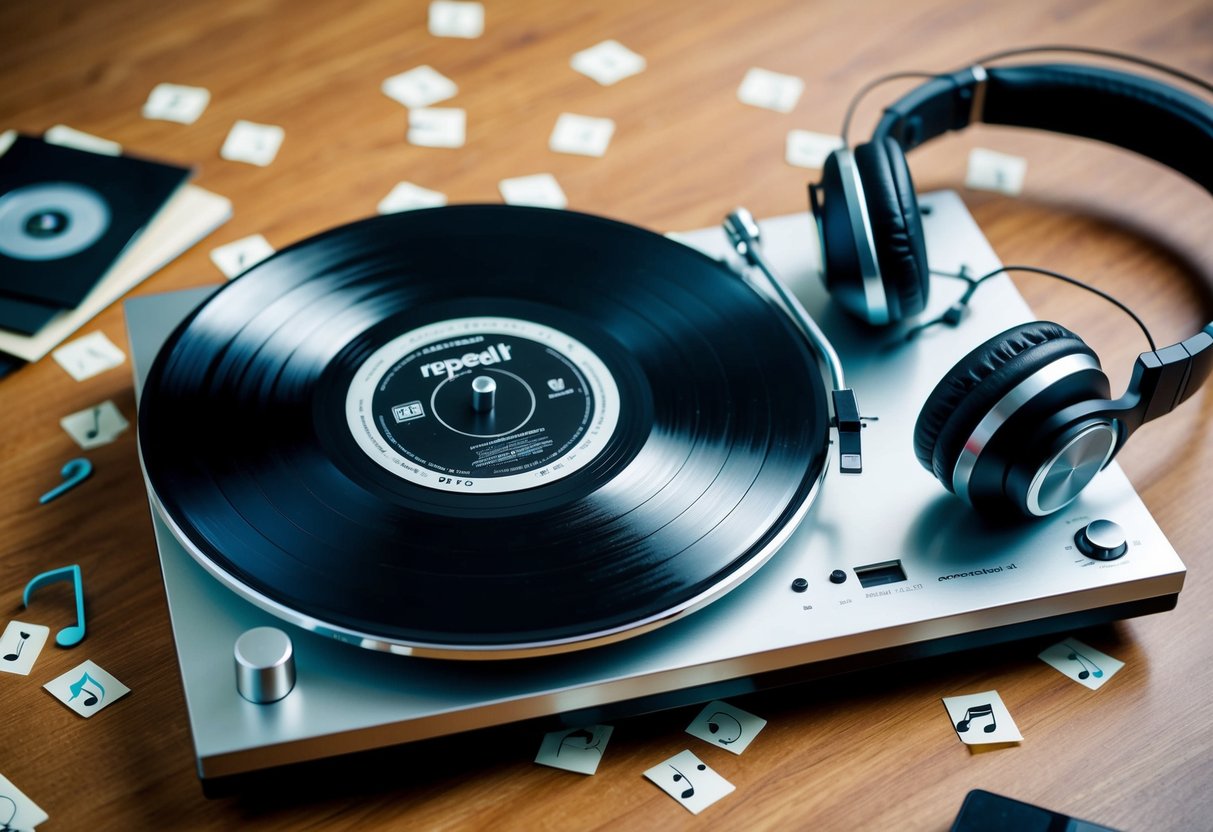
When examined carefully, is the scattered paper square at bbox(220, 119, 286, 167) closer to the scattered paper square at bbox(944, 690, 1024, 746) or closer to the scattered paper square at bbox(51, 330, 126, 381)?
the scattered paper square at bbox(51, 330, 126, 381)

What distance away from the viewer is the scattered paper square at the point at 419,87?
1.69 metres

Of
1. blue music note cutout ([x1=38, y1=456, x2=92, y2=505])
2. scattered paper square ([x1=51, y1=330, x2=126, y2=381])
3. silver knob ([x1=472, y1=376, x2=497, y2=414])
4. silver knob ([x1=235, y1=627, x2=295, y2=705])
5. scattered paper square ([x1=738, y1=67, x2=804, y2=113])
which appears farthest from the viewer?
scattered paper square ([x1=738, y1=67, x2=804, y2=113])

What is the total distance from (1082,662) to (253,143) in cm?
112

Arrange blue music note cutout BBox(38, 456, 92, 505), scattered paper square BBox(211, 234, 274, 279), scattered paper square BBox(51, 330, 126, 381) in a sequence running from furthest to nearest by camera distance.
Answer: scattered paper square BBox(211, 234, 274, 279), scattered paper square BBox(51, 330, 126, 381), blue music note cutout BBox(38, 456, 92, 505)

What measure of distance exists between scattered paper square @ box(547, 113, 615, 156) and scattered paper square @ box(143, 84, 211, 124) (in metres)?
0.45

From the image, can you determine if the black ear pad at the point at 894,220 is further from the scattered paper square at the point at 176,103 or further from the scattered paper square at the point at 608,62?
the scattered paper square at the point at 176,103

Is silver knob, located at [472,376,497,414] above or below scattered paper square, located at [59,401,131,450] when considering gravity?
above

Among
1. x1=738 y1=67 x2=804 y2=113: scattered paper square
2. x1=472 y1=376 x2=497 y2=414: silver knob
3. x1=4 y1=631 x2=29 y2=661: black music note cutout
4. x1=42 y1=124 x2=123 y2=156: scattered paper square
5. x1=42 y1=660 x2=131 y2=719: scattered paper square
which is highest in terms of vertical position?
x1=472 y1=376 x2=497 y2=414: silver knob

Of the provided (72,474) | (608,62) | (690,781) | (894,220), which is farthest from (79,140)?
(690,781)

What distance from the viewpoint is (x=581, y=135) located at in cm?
165

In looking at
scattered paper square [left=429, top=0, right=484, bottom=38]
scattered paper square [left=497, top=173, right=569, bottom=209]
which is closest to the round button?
scattered paper square [left=497, top=173, right=569, bottom=209]

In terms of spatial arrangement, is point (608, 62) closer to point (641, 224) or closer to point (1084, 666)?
point (641, 224)

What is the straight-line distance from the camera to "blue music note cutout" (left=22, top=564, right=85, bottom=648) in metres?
1.10

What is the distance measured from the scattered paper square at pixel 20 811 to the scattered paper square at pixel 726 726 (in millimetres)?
494
